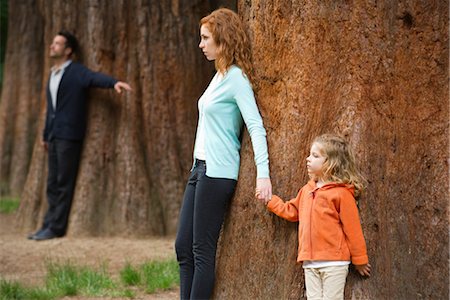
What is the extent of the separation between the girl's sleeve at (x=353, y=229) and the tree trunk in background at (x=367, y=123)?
0.20 m

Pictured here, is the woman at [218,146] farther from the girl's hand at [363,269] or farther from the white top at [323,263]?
the girl's hand at [363,269]

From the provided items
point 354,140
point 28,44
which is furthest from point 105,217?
point 28,44

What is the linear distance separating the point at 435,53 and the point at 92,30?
4520mm

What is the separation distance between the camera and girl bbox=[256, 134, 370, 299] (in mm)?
4504

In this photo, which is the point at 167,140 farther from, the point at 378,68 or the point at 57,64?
the point at 378,68

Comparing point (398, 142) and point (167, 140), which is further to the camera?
point (167, 140)

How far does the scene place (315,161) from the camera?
460 centimetres

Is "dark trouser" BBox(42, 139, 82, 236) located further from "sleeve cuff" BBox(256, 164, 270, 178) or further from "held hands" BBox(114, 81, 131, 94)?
"sleeve cuff" BBox(256, 164, 270, 178)

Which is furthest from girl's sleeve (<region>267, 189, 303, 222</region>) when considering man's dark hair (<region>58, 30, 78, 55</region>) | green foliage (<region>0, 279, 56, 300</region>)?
man's dark hair (<region>58, 30, 78, 55</region>)

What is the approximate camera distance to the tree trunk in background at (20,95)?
1228 centimetres

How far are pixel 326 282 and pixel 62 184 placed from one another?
182 inches

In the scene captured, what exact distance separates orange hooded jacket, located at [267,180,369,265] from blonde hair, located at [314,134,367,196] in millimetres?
47

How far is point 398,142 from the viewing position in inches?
193

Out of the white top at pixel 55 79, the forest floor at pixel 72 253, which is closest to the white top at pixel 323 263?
the forest floor at pixel 72 253
